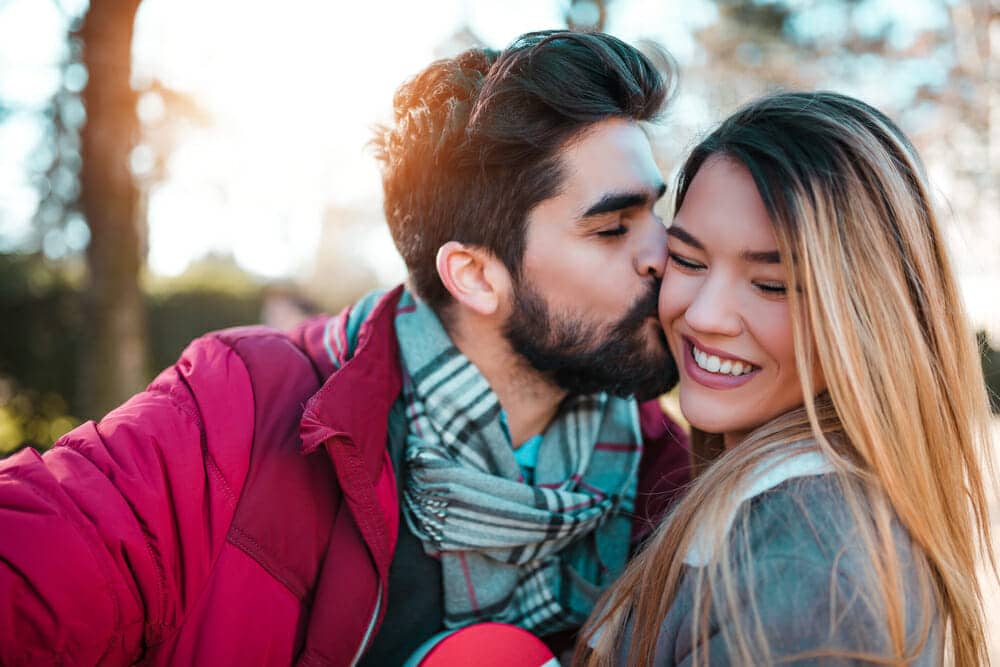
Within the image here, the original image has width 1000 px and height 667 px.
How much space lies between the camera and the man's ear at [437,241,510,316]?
2520mm

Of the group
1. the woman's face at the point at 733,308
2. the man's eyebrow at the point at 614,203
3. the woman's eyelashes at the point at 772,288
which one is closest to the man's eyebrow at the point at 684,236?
the woman's face at the point at 733,308

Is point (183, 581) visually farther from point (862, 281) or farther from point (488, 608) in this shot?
point (862, 281)

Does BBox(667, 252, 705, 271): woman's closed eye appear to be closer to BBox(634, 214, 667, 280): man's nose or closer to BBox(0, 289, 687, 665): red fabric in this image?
BBox(634, 214, 667, 280): man's nose

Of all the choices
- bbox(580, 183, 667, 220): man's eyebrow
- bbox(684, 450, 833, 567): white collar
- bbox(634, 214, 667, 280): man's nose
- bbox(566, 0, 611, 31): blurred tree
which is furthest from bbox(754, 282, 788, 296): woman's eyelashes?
bbox(566, 0, 611, 31): blurred tree

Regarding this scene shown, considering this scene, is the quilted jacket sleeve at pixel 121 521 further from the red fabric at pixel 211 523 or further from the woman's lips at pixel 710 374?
the woman's lips at pixel 710 374

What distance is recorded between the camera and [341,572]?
192 centimetres

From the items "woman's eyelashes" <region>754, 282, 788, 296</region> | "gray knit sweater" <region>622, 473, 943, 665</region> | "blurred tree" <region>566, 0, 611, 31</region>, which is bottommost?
"gray knit sweater" <region>622, 473, 943, 665</region>

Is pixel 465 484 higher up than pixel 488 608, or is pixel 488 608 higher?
pixel 465 484

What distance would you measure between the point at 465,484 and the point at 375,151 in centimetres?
131

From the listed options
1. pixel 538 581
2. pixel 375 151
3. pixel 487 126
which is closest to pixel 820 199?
pixel 487 126

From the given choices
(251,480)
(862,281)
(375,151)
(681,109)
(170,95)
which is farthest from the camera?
(170,95)

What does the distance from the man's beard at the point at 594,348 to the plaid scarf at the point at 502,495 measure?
0.59 ft

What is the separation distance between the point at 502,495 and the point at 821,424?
0.92 meters

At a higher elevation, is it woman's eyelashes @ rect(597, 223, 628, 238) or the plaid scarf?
woman's eyelashes @ rect(597, 223, 628, 238)
